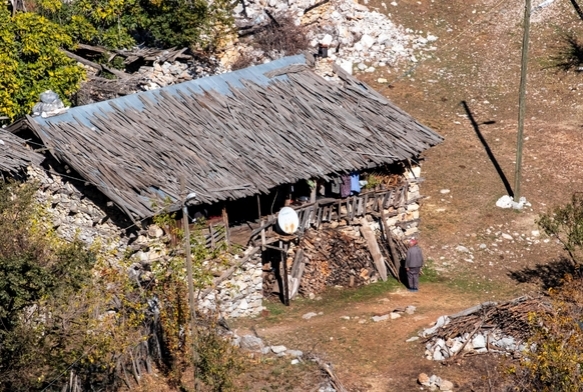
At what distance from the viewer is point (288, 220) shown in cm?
2188

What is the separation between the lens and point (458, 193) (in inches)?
1089

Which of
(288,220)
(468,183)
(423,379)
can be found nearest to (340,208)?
(288,220)

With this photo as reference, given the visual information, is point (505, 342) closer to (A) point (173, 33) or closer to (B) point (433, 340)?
(B) point (433, 340)

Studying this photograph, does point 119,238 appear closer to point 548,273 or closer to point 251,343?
point 251,343

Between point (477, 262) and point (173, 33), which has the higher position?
point (173, 33)

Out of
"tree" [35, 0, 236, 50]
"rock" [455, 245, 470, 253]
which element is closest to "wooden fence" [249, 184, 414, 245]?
"rock" [455, 245, 470, 253]

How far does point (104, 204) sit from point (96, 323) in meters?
4.07

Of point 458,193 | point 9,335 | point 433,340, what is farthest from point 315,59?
point 9,335

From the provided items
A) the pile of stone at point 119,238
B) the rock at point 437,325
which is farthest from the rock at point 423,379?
the pile of stone at point 119,238

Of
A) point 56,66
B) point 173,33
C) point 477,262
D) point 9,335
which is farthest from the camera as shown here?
point 173,33

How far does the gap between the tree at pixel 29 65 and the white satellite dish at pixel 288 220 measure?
814cm

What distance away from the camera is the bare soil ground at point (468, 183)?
20.2 m

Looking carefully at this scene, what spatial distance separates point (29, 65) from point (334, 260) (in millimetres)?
9592

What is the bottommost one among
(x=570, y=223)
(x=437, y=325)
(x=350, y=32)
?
(x=437, y=325)
